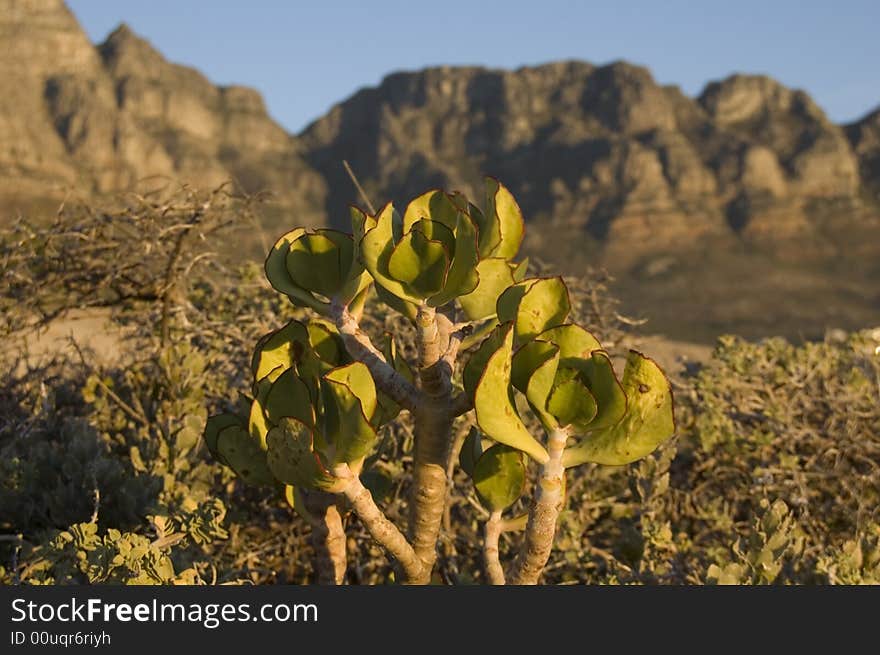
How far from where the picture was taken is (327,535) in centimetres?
257

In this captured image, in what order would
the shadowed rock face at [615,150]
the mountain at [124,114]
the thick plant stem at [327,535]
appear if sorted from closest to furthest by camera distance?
the thick plant stem at [327,535] < the mountain at [124,114] < the shadowed rock face at [615,150]

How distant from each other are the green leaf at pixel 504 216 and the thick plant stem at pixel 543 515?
576mm

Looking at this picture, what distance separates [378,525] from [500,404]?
1.69 feet

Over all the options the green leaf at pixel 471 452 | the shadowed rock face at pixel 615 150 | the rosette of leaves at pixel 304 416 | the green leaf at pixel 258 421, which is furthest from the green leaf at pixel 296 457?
the shadowed rock face at pixel 615 150

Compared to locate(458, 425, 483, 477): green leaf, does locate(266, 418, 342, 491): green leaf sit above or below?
below

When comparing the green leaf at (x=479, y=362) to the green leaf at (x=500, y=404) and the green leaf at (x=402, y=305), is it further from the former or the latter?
the green leaf at (x=402, y=305)

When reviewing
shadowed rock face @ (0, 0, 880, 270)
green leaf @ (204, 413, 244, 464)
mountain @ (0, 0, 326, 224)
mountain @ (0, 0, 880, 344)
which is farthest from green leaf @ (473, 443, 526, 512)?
shadowed rock face @ (0, 0, 880, 270)

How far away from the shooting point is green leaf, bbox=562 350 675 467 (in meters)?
2.05

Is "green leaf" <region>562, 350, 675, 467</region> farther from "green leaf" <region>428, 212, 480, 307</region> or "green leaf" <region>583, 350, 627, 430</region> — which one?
"green leaf" <region>428, 212, 480, 307</region>

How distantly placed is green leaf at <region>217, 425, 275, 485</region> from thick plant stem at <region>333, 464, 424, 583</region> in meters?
0.35

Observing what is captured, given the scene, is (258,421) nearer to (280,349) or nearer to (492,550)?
(280,349)

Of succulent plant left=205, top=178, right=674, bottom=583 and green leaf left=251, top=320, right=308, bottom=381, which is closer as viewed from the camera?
succulent plant left=205, top=178, right=674, bottom=583

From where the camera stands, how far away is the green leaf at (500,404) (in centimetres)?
193

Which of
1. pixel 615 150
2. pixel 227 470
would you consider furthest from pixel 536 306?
pixel 615 150
